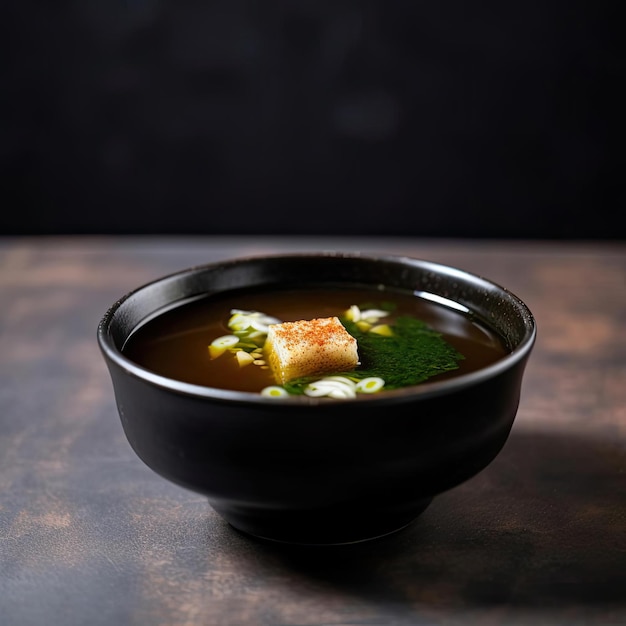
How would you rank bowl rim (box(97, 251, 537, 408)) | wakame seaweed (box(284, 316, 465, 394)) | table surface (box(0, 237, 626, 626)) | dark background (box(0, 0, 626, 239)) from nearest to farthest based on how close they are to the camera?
bowl rim (box(97, 251, 537, 408)), table surface (box(0, 237, 626, 626)), wakame seaweed (box(284, 316, 465, 394)), dark background (box(0, 0, 626, 239))

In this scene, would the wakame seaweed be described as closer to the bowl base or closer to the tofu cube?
the tofu cube

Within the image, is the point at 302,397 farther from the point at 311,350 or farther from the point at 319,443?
the point at 311,350

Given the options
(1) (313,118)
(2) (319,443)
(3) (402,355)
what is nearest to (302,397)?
(2) (319,443)

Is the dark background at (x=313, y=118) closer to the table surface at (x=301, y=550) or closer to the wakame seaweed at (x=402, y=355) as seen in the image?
the table surface at (x=301, y=550)

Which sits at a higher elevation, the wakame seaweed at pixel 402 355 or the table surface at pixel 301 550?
the wakame seaweed at pixel 402 355

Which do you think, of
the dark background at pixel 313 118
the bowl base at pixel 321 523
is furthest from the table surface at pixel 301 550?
the dark background at pixel 313 118

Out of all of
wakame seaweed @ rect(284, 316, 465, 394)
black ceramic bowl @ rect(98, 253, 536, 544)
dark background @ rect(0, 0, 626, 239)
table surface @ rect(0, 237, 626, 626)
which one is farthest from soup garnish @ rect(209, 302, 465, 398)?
dark background @ rect(0, 0, 626, 239)

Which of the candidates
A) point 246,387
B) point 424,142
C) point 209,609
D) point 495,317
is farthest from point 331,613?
point 424,142

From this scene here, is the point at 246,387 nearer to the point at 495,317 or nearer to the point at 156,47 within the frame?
the point at 495,317
